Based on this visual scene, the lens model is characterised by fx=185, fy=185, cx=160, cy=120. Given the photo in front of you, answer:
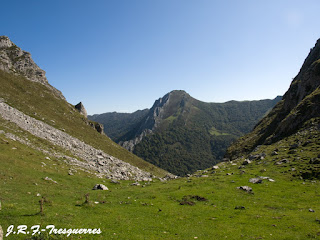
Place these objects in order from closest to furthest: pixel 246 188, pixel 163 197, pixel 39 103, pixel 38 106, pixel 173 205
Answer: pixel 173 205
pixel 163 197
pixel 246 188
pixel 38 106
pixel 39 103

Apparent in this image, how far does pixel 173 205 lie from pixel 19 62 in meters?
147

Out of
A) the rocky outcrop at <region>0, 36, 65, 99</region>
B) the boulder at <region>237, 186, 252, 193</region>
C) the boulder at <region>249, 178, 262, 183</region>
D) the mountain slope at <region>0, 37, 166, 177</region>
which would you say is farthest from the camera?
the rocky outcrop at <region>0, 36, 65, 99</region>

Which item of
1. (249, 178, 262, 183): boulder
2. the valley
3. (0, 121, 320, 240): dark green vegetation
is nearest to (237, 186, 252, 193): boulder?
the valley

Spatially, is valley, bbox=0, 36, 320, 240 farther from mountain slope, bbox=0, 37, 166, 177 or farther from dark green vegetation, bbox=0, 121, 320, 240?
mountain slope, bbox=0, 37, 166, 177

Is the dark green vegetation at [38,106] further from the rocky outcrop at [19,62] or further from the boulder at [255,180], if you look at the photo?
the boulder at [255,180]

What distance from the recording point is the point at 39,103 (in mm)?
97000

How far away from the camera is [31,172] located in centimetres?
3431

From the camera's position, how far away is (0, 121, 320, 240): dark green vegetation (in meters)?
18.6

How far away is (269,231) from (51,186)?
32324 millimetres

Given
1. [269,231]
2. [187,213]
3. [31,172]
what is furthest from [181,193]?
[31,172]

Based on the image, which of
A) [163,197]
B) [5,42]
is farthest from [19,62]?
[163,197]

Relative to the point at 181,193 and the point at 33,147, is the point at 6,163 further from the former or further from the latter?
the point at 181,193

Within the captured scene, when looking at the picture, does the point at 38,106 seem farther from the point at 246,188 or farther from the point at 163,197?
the point at 246,188

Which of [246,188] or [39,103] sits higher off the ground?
[39,103]
